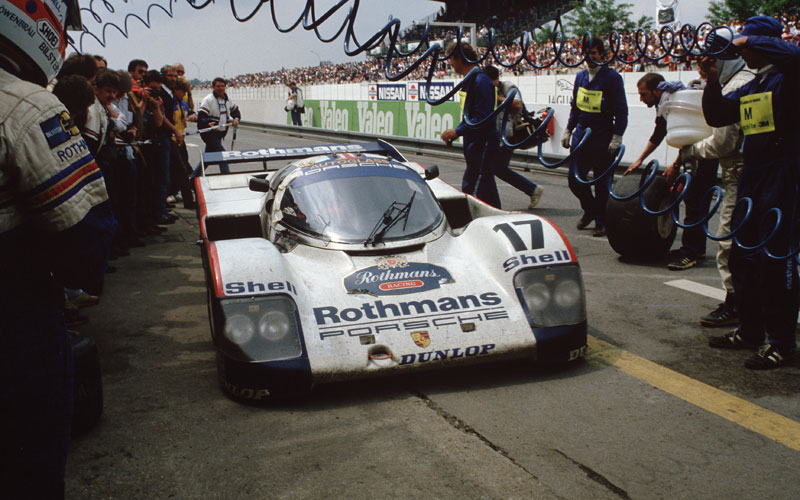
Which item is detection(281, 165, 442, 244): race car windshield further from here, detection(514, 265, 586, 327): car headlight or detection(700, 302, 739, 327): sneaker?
detection(700, 302, 739, 327): sneaker

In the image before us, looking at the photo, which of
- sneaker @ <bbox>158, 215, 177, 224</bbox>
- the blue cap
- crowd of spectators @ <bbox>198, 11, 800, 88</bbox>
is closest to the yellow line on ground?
the blue cap

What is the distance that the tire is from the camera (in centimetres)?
668

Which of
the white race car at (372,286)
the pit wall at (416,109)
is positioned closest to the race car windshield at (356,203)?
the white race car at (372,286)

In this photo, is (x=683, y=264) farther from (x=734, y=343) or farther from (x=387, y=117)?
(x=387, y=117)

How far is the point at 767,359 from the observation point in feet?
13.8

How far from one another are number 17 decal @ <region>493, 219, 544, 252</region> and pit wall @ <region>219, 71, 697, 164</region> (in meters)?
8.61

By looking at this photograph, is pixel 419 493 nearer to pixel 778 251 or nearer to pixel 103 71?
pixel 778 251

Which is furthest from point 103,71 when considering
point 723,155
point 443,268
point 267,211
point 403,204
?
point 723,155

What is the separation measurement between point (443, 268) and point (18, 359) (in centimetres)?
303

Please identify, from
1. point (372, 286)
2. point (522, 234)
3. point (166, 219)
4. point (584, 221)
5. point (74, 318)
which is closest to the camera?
point (372, 286)

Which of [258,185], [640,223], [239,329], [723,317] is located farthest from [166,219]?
[723,317]

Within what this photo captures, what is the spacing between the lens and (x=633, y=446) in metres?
3.31

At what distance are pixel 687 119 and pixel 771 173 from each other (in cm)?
170

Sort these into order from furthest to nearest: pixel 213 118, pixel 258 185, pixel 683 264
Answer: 1. pixel 213 118
2. pixel 683 264
3. pixel 258 185
